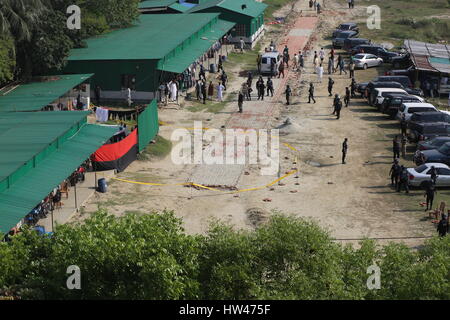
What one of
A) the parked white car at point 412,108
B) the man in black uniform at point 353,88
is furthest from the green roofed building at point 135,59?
the parked white car at point 412,108

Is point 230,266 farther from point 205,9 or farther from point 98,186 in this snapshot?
point 205,9

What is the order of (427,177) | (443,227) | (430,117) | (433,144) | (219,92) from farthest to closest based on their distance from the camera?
Result: (219,92) < (430,117) < (433,144) < (427,177) < (443,227)

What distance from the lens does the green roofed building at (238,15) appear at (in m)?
67.1

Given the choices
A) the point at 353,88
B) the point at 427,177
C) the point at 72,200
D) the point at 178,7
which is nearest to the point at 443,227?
the point at 427,177

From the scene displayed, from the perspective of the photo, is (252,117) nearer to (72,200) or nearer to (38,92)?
(38,92)

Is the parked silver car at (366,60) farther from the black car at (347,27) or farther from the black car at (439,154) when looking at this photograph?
the black car at (439,154)

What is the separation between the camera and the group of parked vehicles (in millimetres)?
39188

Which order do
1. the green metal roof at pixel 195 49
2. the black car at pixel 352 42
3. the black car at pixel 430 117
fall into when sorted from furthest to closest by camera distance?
the black car at pixel 352 42, the green metal roof at pixel 195 49, the black car at pixel 430 117

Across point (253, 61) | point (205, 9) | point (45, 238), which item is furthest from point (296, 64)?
point (45, 238)

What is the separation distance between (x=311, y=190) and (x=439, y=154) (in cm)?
696

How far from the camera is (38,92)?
44.2 m

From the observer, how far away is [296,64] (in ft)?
207

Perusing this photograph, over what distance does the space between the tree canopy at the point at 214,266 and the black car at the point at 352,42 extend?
46.4 meters

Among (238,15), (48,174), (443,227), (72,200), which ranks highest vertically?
(238,15)
